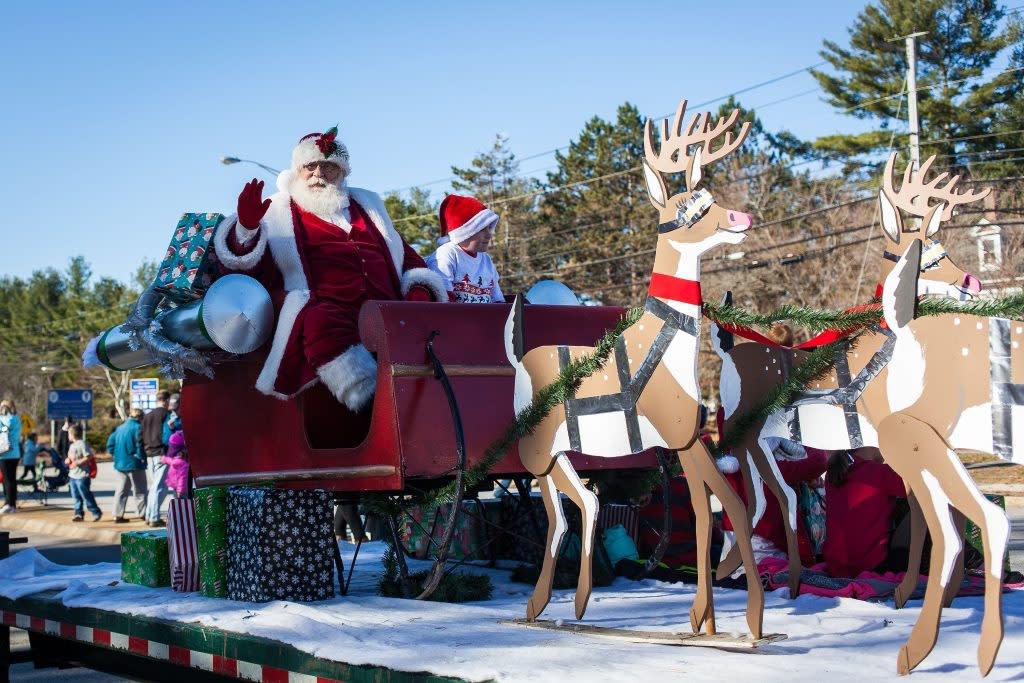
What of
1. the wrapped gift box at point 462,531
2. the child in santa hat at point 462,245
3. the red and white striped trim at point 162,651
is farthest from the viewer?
the wrapped gift box at point 462,531

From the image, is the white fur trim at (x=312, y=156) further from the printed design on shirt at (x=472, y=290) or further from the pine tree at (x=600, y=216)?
the pine tree at (x=600, y=216)

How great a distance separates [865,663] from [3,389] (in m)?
76.4

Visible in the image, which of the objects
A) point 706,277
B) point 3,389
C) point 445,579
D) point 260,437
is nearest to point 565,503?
point 445,579

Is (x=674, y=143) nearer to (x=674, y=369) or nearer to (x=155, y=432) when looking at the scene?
(x=674, y=369)

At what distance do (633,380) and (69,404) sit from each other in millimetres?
26664

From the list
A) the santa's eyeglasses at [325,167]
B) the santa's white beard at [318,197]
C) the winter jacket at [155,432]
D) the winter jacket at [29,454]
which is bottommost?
the winter jacket at [29,454]

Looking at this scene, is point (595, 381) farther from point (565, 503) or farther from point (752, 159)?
point (752, 159)

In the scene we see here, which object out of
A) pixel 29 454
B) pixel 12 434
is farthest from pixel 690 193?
pixel 29 454

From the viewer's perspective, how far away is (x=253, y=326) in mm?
5660

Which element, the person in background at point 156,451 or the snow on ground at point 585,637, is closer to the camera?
the snow on ground at point 585,637

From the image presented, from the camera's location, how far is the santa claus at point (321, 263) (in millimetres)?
5656

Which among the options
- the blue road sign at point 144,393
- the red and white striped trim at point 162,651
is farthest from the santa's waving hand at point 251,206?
the blue road sign at point 144,393

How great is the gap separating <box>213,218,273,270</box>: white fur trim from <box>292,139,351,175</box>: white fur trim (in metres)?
0.52

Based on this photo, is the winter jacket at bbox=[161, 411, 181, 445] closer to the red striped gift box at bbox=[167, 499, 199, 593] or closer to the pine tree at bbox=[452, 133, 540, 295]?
the red striped gift box at bbox=[167, 499, 199, 593]
